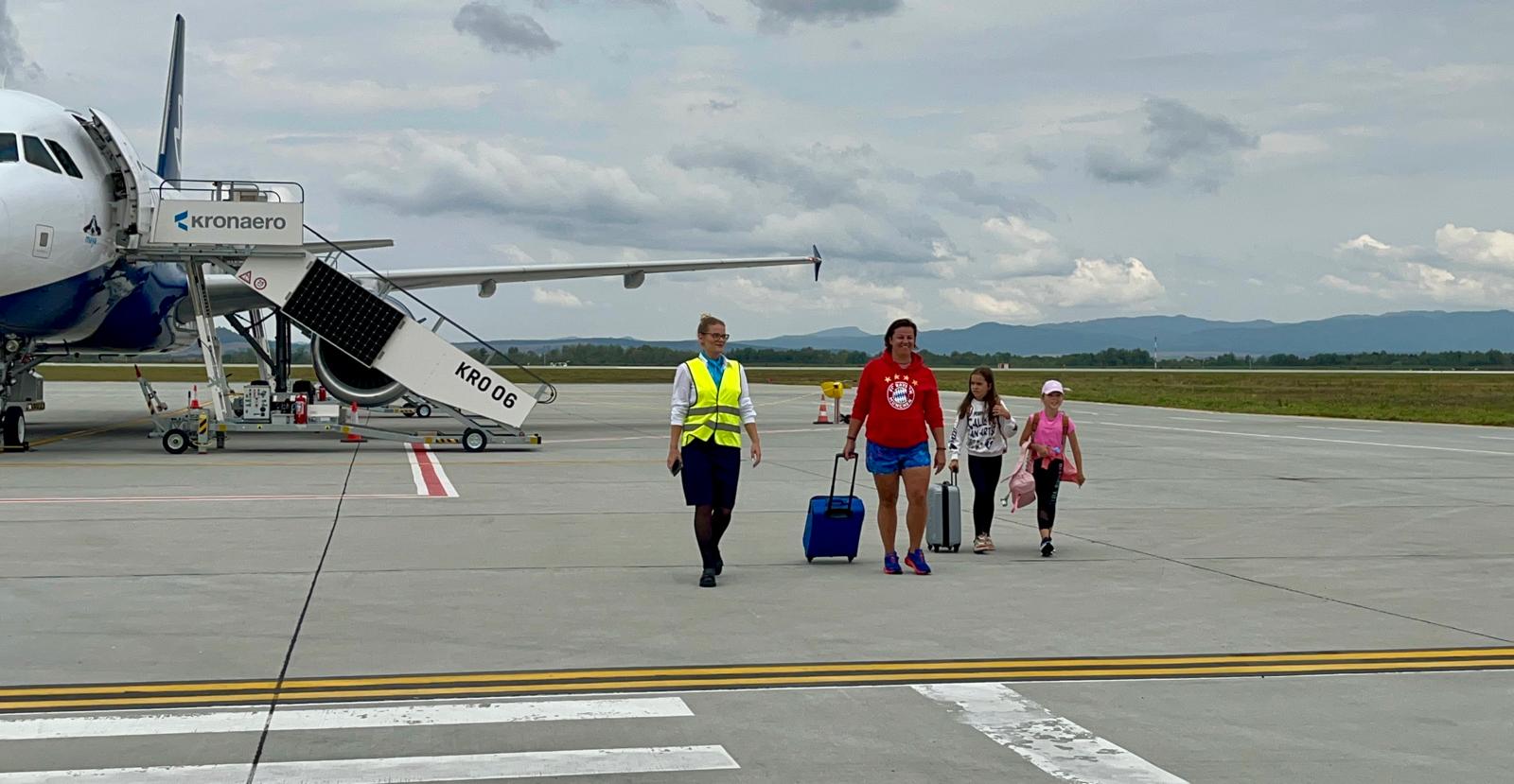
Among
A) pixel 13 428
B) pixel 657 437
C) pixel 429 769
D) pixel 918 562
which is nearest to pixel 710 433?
pixel 918 562

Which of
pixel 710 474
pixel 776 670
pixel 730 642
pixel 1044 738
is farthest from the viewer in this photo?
pixel 710 474

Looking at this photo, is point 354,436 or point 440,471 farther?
point 354,436

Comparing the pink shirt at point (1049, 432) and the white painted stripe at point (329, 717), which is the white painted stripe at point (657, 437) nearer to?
the pink shirt at point (1049, 432)

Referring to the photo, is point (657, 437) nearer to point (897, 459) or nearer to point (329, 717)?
point (897, 459)

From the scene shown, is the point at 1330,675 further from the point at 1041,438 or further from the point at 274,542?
the point at 274,542

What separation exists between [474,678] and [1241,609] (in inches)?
190

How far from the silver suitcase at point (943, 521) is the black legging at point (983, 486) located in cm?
17

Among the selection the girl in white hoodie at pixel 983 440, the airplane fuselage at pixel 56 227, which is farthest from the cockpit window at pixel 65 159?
the girl in white hoodie at pixel 983 440

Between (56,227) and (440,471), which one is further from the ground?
(56,227)

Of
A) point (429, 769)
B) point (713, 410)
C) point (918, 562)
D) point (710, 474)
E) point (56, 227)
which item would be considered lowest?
point (429, 769)

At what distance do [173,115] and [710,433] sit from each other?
977 inches

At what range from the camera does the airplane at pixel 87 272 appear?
62.3 feet

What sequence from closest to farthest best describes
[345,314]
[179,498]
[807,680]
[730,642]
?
[807,680] < [730,642] < [179,498] < [345,314]

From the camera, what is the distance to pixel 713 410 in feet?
33.1
